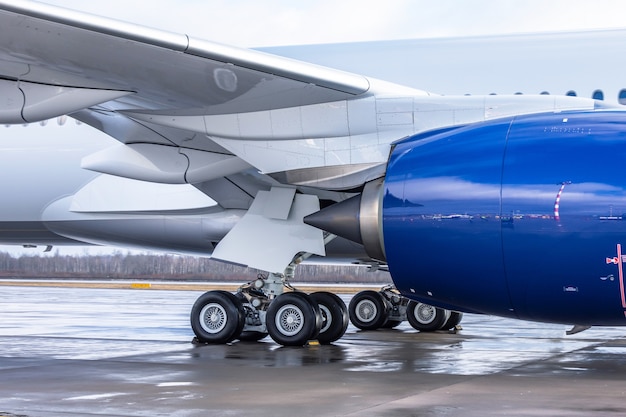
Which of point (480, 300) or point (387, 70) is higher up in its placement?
point (387, 70)

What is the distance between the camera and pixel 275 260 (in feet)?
32.7

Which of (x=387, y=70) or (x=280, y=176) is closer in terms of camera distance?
(x=280, y=176)

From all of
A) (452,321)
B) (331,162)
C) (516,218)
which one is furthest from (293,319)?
(452,321)

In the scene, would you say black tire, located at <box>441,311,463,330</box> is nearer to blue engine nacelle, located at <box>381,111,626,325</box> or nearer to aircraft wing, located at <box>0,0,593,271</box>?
aircraft wing, located at <box>0,0,593,271</box>

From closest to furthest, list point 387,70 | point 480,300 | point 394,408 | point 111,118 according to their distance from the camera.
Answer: point 394,408
point 480,300
point 111,118
point 387,70

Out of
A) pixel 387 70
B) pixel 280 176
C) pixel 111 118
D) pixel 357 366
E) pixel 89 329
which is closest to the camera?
pixel 357 366

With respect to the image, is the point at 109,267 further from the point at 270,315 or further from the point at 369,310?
the point at 270,315

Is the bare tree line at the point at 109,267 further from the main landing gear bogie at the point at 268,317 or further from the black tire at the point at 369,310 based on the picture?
the main landing gear bogie at the point at 268,317

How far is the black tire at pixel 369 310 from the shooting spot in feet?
44.5

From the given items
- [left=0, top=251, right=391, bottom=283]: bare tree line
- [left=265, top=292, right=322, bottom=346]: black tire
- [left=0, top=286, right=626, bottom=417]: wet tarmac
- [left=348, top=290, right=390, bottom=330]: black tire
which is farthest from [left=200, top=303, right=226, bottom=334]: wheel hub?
[left=0, top=251, right=391, bottom=283]: bare tree line

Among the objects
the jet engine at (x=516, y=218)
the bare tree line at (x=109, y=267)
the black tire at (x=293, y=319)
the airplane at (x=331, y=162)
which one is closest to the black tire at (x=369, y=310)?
the airplane at (x=331, y=162)

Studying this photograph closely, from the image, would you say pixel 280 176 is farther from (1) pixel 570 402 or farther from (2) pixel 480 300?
(1) pixel 570 402

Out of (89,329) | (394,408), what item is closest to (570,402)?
(394,408)

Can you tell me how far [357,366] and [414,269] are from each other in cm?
120
